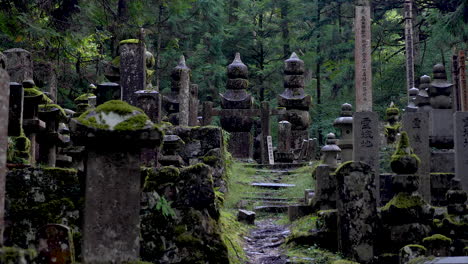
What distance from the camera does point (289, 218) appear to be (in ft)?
43.4

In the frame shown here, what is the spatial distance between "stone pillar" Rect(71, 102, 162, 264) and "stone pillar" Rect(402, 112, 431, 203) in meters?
8.73

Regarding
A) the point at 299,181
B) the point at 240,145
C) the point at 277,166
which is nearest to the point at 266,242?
the point at 299,181

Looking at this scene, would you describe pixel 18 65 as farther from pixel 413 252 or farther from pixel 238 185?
pixel 413 252

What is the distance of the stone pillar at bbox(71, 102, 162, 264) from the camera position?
5547 millimetres

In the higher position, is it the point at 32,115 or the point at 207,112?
the point at 207,112

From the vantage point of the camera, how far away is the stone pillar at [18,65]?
1152 cm

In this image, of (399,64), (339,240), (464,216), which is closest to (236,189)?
(339,240)

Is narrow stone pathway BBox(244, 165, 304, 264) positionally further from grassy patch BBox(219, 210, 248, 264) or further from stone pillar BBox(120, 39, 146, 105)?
stone pillar BBox(120, 39, 146, 105)

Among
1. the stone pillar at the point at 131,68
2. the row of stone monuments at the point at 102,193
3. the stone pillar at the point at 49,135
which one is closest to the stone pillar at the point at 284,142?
the stone pillar at the point at 131,68

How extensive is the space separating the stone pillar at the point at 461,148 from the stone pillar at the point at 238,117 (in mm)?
12004

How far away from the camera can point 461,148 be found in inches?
479

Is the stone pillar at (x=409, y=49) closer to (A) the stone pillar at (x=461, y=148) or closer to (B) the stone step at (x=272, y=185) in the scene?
(B) the stone step at (x=272, y=185)

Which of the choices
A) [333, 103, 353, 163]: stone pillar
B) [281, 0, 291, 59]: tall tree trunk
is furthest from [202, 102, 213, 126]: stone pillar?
[281, 0, 291, 59]: tall tree trunk

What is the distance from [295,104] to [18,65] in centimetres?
1550
